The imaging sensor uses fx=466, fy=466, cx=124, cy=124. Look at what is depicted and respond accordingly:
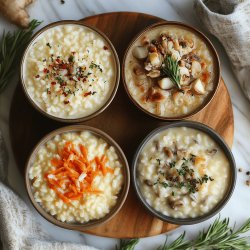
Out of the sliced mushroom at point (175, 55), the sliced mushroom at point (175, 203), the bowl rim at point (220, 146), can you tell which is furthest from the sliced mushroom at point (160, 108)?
the sliced mushroom at point (175, 203)

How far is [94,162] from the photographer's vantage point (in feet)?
10.1

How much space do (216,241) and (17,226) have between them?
1.48 meters

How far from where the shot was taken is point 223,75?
3.62 meters

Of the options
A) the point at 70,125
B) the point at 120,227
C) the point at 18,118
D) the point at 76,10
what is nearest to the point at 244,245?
the point at 120,227

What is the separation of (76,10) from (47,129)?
0.94 m

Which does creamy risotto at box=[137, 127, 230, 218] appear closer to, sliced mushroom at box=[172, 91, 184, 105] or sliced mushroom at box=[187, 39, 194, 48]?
sliced mushroom at box=[172, 91, 184, 105]

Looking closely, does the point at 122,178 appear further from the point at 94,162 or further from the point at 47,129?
the point at 47,129

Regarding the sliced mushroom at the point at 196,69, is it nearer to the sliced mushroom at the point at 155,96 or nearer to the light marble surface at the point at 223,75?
the sliced mushroom at the point at 155,96

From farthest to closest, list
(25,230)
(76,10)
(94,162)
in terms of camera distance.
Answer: (76,10)
(25,230)
(94,162)

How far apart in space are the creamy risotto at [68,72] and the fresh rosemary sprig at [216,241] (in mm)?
1224

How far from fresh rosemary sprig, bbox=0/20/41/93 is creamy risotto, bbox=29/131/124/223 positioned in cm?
62

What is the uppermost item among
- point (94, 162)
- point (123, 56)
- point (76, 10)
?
point (76, 10)

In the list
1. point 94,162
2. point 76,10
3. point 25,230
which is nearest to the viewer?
point 94,162

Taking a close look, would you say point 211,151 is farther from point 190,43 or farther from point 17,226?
point 17,226
